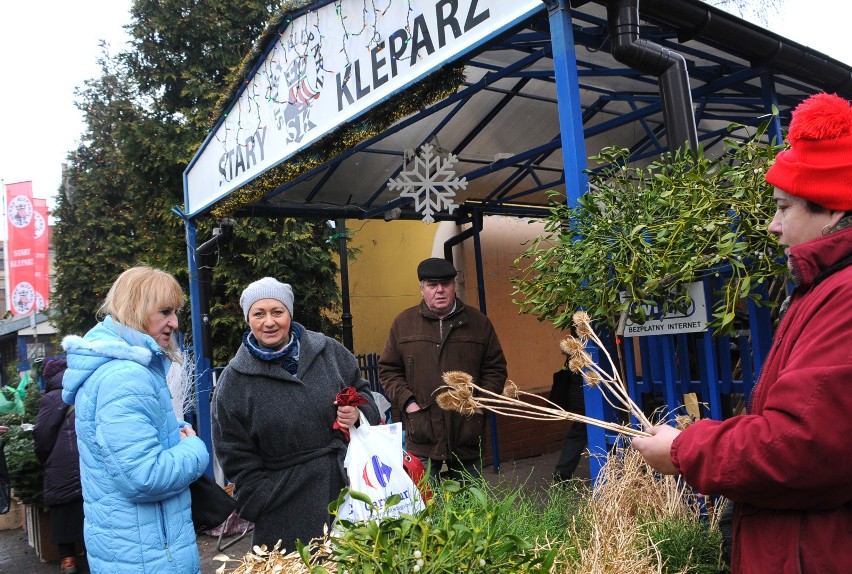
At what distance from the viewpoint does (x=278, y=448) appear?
2.75 metres

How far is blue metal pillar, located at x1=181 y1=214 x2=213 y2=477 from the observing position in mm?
6695

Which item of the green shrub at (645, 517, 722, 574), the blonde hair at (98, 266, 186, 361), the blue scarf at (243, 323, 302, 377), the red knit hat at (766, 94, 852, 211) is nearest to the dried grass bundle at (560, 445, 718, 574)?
the green shrub at (645, 517, 722, 574)

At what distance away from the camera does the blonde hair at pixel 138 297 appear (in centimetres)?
256

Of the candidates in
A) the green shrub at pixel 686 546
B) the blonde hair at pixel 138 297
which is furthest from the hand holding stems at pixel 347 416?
the green shrub at pixel 686 546

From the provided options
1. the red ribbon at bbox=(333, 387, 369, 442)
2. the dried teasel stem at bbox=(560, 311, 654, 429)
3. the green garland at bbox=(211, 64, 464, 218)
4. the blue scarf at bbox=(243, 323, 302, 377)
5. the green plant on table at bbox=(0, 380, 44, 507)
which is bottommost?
the green plant on table at bbox=(0, 380, 44, 507)

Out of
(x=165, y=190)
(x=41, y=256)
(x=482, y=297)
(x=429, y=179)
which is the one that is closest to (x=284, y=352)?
(x=429, y=179)

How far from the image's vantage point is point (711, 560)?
1958 mm

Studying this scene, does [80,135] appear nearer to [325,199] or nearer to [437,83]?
[325,199]

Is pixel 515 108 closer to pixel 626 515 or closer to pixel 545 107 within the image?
pixel 545 107

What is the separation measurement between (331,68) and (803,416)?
3894mm

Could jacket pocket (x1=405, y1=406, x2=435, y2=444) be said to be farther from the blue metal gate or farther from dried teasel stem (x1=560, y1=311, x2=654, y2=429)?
dried teasel stem (x1=560, y1=311, x2=654, y2=429)

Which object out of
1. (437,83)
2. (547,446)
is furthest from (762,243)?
(547,446)

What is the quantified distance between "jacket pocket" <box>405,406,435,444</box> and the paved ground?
3.06ft

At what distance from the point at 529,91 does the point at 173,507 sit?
171 inches
